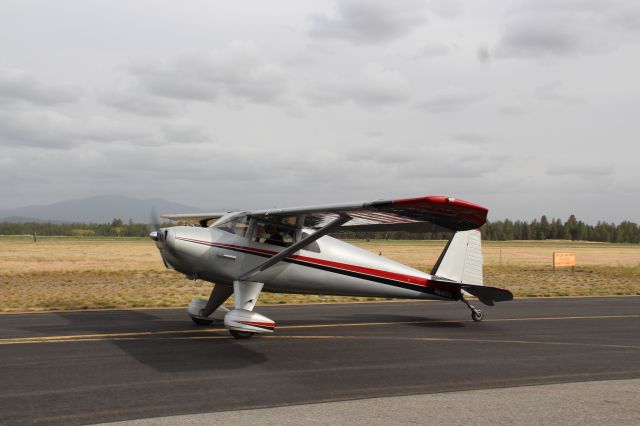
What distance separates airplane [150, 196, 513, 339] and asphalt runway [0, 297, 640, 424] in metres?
0.79

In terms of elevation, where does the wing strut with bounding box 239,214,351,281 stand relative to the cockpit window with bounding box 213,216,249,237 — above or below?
below

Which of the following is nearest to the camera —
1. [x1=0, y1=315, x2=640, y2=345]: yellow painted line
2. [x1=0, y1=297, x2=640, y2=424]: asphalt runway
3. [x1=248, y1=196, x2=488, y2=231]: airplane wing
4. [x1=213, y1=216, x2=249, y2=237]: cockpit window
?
[x1=0, y1=297, x2=640, y2=424]: asphalt runway

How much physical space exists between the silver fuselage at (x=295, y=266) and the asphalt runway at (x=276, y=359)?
0.95m

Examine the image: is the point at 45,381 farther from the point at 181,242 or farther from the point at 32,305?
the point at 32,305

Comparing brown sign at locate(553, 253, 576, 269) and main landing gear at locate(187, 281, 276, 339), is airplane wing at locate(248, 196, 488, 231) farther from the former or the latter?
brown sign at locate(553, 253, 576, 269)

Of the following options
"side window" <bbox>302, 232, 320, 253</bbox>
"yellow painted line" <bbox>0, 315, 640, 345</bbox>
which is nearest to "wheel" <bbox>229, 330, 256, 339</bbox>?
"yellow painted line" <bbox>0, 315, 640, 345</bbox>

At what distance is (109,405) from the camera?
6352 millimetres

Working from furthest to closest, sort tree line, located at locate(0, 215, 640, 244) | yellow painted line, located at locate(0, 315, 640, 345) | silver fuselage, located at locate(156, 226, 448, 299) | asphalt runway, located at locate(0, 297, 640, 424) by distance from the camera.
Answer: tree line, located at locate(0, 215, 640, 244)
silver fuselage, located at locate(156, 226, 448, 299)
yellow painted line, located at locate(0, 315, 640, 345)
asphalt runway, located at locate(0, 297, 640, 424)

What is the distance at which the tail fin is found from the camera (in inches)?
552

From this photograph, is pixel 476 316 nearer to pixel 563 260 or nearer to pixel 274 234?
pixel 274 234

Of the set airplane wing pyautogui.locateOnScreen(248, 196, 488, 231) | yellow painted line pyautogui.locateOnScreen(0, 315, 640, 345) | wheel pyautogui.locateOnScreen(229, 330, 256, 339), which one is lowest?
yellow painted line pyautogui.locateOnScreen(0, 315, 640, 345)

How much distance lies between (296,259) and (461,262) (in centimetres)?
456

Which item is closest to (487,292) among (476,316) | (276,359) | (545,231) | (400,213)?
(476,316)

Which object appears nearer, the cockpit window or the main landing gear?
the main landing gear
